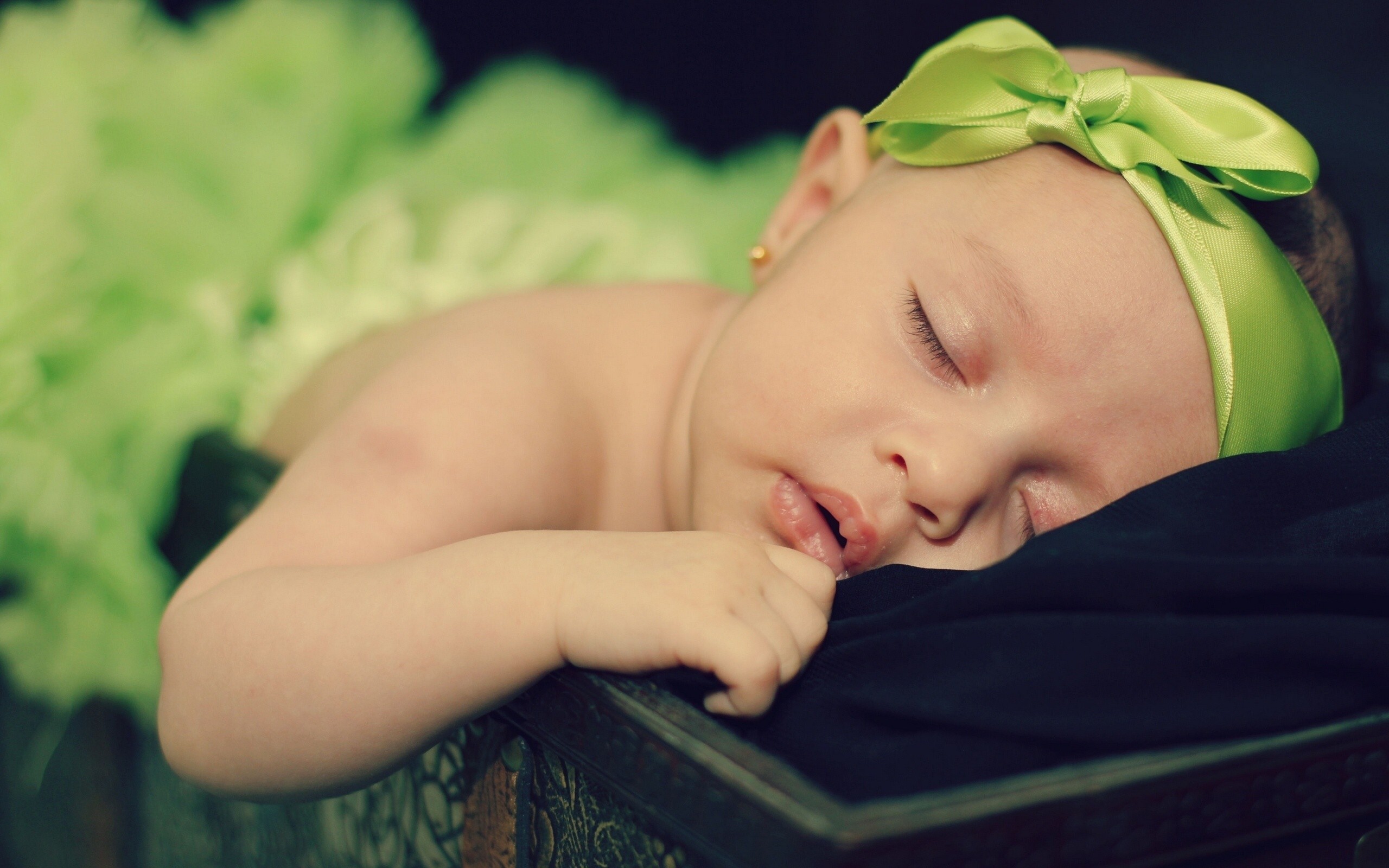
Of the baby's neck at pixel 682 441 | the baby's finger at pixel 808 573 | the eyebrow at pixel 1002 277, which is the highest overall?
the eyebrow at pixel 1002 277

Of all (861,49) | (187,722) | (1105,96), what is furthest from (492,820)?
(861,49)

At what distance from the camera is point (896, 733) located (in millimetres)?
500

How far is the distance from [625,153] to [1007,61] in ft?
2.55

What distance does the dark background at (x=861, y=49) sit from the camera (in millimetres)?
1261

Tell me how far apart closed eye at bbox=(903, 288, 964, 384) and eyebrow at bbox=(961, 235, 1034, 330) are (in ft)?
0.16

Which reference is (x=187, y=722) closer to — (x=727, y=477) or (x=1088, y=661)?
(x=727, y=477)

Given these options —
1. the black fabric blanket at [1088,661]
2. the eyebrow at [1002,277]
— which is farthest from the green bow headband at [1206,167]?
the black fabric blanket at [1088,661]

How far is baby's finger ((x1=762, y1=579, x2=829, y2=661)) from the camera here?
0.54 meters

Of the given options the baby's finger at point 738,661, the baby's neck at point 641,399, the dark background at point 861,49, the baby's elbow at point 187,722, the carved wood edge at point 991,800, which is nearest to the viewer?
the carved wood edge at point 991,800

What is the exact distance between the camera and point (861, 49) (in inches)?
78.2

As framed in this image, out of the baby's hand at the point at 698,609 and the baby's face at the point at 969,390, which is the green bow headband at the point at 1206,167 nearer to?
the baby's face at the point at 969,390

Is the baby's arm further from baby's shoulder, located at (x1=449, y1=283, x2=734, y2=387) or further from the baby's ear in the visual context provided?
the baby's ear

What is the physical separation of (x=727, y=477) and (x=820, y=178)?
41 cm

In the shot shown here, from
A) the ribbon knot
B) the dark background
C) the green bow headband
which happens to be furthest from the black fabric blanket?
the dark background
